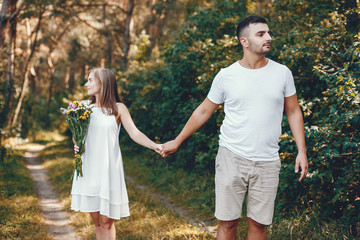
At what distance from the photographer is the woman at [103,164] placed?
3.81m

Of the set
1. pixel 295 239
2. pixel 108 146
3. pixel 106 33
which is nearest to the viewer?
pixel 108 146

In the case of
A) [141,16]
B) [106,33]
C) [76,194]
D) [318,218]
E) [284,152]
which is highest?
[141,16]

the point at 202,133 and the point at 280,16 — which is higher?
the point at 280,16

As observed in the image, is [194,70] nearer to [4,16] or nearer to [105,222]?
[4,16]


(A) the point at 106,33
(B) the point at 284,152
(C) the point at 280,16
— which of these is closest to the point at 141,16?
(A) the point at 106,33

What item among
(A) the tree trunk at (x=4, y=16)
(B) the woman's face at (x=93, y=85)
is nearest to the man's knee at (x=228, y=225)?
(B) the woman's face at (x=93, y=85)

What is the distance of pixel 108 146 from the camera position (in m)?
3.86

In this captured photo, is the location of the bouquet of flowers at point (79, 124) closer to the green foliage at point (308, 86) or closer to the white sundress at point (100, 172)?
the white sundress at point (100, 172)

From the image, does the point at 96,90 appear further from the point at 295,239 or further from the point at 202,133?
the point at 202,133

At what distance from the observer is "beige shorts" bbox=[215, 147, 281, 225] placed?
308cm

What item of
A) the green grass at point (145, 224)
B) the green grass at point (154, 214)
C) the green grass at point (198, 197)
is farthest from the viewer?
the green grass at point (145, 224)

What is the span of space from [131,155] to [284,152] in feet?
27.8

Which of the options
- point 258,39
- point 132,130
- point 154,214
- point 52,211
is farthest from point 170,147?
point 52,211

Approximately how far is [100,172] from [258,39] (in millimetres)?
2027
